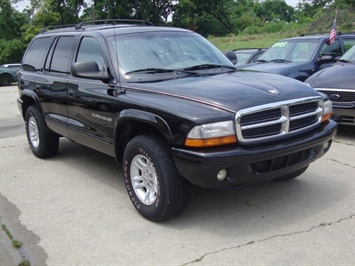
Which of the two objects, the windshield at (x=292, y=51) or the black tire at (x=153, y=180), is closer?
the black tire at (x=153, y=180)

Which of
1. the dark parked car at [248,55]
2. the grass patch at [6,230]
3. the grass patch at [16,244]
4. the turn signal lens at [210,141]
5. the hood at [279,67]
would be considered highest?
the turn signal lens at [210,141]

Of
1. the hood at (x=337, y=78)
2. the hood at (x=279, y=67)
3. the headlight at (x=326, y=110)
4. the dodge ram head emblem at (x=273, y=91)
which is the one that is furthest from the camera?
the hood at (x=279, y=67)

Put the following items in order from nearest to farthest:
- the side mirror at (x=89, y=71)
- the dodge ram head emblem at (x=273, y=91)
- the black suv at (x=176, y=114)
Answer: the black suv at (x=176, y=114), the dodge ram head emblem at (x=273, y=91), the side mirror at (x=89, y=71)

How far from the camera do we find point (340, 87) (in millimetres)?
6883

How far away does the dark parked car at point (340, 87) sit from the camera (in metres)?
6.70

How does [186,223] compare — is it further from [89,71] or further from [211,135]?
[89,71]

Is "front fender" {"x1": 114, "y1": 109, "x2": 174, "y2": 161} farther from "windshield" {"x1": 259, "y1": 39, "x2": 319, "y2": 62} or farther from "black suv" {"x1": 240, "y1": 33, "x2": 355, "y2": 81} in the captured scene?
"windshield" {"x1": 259, "y1": 39, "x2": 319, "y2": 62}

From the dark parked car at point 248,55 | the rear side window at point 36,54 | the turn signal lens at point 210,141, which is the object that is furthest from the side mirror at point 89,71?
→ the dark parked car at point 248,55

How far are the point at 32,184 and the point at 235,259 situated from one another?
302cm

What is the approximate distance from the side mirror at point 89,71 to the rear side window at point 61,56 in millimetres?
981

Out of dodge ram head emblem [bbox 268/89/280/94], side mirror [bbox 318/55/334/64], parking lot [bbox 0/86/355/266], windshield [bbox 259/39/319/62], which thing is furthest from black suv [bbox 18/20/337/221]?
windshield [bbox 259/39/319/62]

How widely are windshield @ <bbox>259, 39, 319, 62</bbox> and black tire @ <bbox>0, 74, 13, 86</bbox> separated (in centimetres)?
1913

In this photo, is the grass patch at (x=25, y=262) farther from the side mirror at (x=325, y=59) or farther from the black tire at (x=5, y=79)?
the black tire at (x=5, y=79)

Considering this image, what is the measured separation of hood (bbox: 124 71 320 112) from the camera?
351 cm
